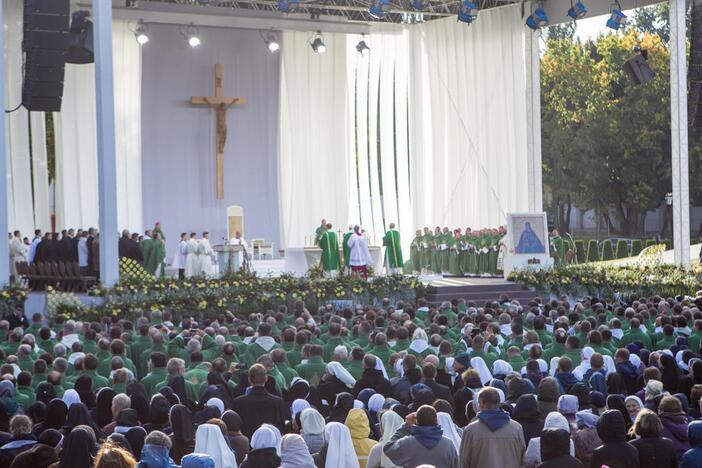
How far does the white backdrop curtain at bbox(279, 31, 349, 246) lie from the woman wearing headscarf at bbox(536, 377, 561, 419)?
76.3 ft

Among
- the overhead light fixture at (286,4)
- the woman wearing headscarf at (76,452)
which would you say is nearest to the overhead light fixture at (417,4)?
the overhead light fixture at (286,4)

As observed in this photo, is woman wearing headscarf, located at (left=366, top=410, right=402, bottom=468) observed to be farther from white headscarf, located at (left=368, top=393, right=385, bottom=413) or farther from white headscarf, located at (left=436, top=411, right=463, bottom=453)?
white headscarf, located at (left=368, top=393, right=385, bottom=413)

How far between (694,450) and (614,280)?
50.5 ft

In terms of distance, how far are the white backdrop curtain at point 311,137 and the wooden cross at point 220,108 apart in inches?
70.7

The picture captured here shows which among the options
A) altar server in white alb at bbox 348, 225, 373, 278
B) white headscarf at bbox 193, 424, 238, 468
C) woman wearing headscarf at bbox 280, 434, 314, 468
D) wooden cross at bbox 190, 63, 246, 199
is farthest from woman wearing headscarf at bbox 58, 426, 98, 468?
wooden cross at bbox 190, 63, 246, 199

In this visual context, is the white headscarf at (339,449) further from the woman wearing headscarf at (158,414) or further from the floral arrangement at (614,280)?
the floral arrangement at (614,280)

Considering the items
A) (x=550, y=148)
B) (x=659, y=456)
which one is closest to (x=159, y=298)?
(x=659, y=456)

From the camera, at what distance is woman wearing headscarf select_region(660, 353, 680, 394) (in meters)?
10.4

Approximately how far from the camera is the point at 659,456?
6.68 meters

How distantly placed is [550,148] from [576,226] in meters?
10.4

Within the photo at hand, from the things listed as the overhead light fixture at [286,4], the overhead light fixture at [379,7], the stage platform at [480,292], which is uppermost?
the overhead light fixture at [286,4]

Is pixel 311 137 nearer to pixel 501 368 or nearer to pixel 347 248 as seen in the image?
pixel 347 248

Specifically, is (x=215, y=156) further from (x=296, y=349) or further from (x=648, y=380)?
(x=648, y=380)

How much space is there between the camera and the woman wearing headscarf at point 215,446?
23.0 feet
